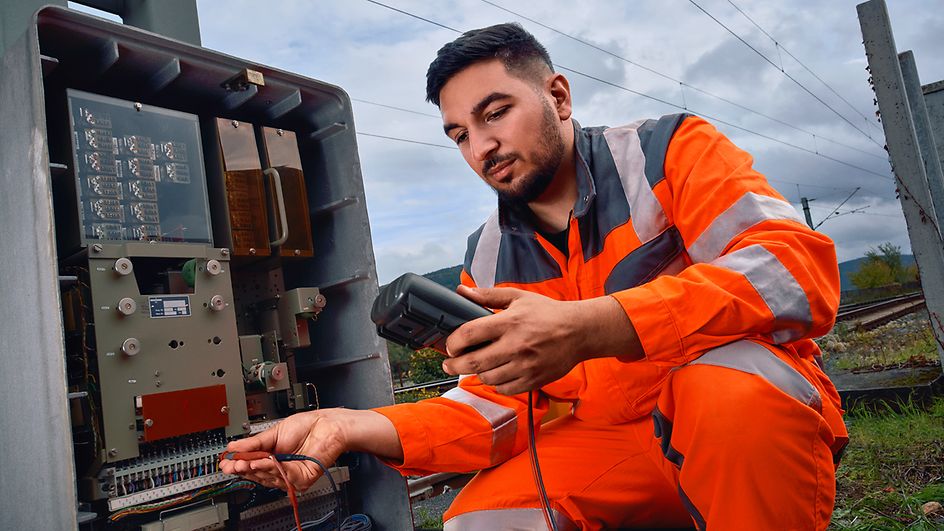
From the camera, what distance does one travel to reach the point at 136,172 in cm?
222

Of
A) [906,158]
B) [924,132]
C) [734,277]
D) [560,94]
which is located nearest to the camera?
[734,277]

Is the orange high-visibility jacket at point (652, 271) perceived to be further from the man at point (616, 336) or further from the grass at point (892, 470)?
the grass at point (892, 470)

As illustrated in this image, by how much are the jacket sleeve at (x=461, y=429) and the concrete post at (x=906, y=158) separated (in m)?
2.59

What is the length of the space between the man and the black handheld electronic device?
1.8 inches

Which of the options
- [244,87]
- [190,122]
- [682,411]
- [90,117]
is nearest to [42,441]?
[90,117]

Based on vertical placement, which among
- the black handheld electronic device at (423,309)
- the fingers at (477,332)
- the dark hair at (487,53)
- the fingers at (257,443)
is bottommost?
the fingers at (257,443)

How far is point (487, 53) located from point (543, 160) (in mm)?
307

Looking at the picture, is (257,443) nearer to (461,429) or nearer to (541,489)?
(461,429)

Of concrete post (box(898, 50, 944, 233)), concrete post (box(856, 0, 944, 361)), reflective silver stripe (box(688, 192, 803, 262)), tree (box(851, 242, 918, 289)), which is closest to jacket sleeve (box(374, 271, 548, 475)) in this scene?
reflective silver stripe (box(688, 192, 803, 262))

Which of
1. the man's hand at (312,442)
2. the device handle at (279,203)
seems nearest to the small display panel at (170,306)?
the device handle at (279,203)

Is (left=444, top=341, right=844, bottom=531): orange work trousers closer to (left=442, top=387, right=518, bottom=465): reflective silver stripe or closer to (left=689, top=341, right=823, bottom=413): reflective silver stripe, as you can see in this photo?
(left=689, top=341, right=823, bottom=413): reflective silver stripe

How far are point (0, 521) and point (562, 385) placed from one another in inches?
63.5

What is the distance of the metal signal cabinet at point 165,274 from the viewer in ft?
6.07

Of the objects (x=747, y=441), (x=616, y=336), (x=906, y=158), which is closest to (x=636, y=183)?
(x=616, y=336)
